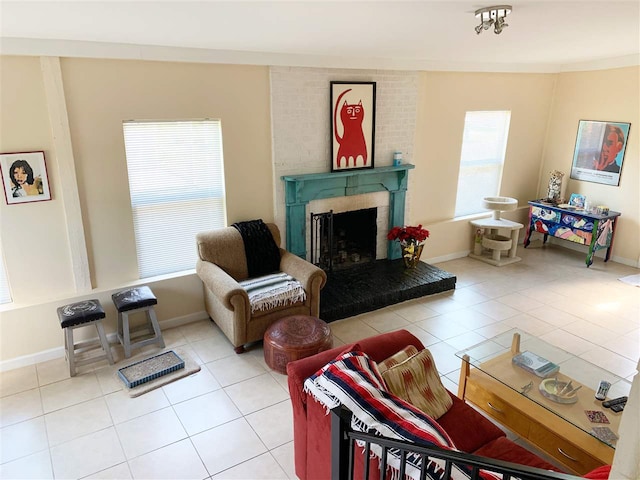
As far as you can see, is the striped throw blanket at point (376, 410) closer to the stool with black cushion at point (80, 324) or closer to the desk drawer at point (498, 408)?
the desk drawer at point (498, 408)

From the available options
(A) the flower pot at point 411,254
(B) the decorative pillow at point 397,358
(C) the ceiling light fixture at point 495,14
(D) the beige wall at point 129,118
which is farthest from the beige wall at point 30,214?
(A) the flower pot at point 411,254

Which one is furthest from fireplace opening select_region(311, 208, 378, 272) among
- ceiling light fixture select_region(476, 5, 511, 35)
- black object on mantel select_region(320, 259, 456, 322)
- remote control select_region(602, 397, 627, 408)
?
remote control select_region(602, 397, 627, 408)

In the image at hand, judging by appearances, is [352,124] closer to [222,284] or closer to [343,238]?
[343,238]

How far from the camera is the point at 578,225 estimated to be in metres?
6.06

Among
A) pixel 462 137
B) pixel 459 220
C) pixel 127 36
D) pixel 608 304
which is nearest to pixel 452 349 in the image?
pixel 608 304

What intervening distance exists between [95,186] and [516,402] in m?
3.60

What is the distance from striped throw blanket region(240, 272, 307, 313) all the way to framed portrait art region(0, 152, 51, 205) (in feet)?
5.88

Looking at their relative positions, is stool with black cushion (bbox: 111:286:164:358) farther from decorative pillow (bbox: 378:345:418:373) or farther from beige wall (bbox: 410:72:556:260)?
beige wall (bbox: 410:72:556:260)

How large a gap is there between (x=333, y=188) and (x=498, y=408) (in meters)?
2.89

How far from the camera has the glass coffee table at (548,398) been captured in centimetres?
255

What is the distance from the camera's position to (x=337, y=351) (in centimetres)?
259

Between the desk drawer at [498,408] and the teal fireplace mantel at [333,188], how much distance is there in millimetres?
2460

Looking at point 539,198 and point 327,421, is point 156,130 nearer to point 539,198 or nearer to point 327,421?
point 327,421

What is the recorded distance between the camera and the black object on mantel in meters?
4.61
